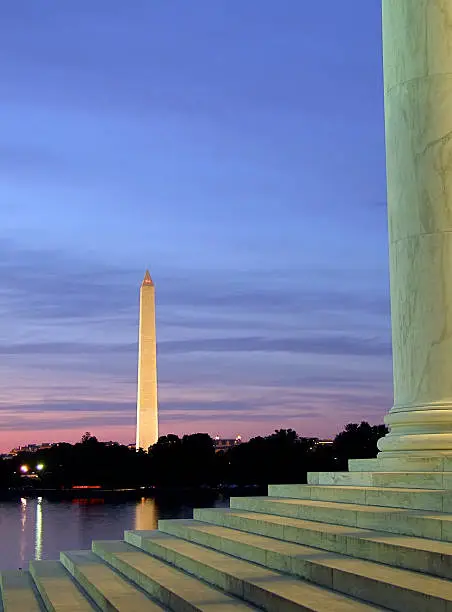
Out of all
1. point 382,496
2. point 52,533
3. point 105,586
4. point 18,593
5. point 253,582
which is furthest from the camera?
point 52,533

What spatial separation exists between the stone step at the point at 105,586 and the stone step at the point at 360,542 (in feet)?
19.8

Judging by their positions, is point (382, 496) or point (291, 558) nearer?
point (291, 558)

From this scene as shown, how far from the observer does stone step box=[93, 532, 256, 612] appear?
111ft

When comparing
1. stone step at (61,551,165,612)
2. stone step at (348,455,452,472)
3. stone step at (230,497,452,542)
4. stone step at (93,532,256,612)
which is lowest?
stone step at (61,551,165,612)

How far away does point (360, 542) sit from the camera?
3362 centimetres

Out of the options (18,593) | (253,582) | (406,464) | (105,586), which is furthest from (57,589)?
(406,464)

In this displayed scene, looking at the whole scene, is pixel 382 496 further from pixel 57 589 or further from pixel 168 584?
pixel 57 589

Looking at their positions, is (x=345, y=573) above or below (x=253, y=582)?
above

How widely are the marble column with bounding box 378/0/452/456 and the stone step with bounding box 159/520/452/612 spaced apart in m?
9.45

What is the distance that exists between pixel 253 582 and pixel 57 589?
13.4 metres

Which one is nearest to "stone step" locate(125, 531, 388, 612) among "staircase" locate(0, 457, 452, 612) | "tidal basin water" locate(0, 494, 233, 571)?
"staircase" locate(0, 457, 452, 612)

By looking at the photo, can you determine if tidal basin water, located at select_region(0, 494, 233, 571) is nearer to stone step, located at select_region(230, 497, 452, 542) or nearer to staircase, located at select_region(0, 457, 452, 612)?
staircase, located at select_region(0, 457, 452, 612)

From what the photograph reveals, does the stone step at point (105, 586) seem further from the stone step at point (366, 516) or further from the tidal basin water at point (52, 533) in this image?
the tidal basin water at point (52, 533)

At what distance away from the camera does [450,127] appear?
154ft
